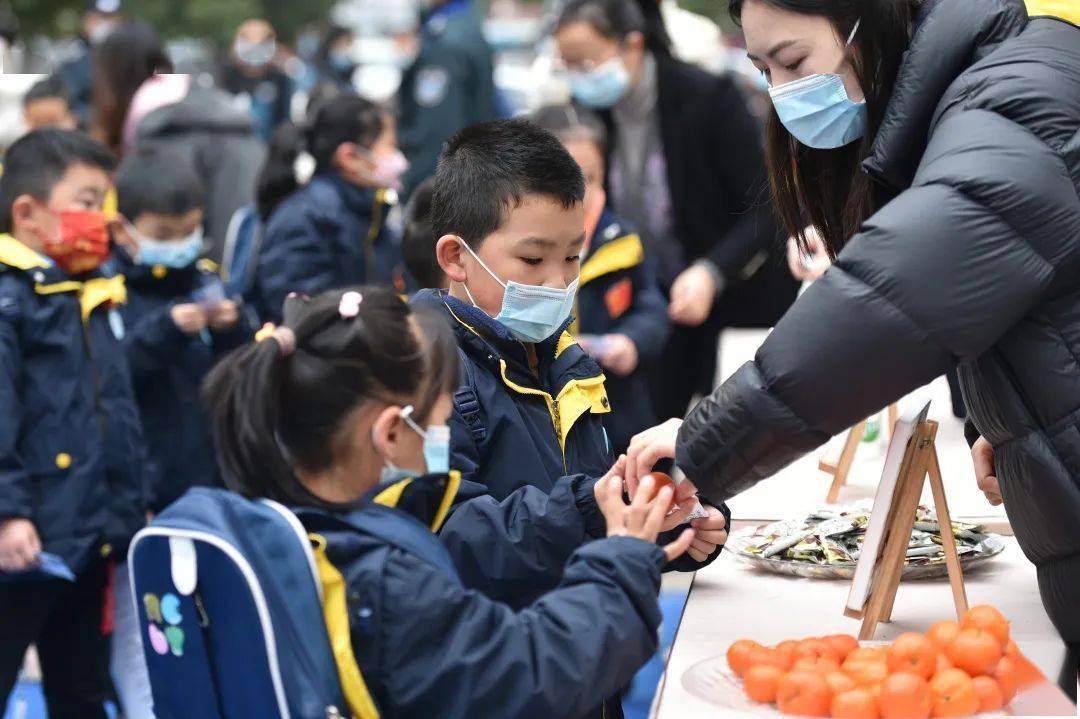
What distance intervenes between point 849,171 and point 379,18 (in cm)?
2168

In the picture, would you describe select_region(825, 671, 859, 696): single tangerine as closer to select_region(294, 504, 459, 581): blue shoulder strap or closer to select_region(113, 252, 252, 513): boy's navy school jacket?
select_region(294, 504, 459, 581): blue shoulder strap

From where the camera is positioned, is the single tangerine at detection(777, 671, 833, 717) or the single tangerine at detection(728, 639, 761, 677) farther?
the single tangerine at detection(728, 639, 761, 677)

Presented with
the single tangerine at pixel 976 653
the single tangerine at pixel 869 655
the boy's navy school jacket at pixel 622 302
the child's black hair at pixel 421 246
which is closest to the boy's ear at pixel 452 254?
the single tangerine at pixel 869 655

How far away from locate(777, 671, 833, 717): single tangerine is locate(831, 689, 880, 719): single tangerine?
0.08 feet

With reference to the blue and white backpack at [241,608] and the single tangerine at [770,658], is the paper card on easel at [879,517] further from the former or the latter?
the blue and white backpack at [241,608]

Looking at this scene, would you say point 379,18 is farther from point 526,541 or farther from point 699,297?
point 526,541

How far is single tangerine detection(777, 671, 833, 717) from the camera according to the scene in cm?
197

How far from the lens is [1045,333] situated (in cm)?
203

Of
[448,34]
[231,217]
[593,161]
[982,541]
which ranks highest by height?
[982,541]

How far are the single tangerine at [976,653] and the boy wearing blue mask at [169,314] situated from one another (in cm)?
338

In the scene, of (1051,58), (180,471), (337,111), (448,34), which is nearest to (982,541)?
(1051,58)

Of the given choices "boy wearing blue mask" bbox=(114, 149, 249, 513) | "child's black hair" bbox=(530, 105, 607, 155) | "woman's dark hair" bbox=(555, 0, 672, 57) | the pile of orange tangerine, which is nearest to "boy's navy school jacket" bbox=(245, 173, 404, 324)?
"boy wearing blue mask" bbox=(114, 149, 249, 513)

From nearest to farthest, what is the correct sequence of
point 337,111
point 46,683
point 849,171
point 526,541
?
1. point 526,541
2. point 849,171
3. point 46,683
4. point 337,111

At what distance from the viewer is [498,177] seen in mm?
2691
